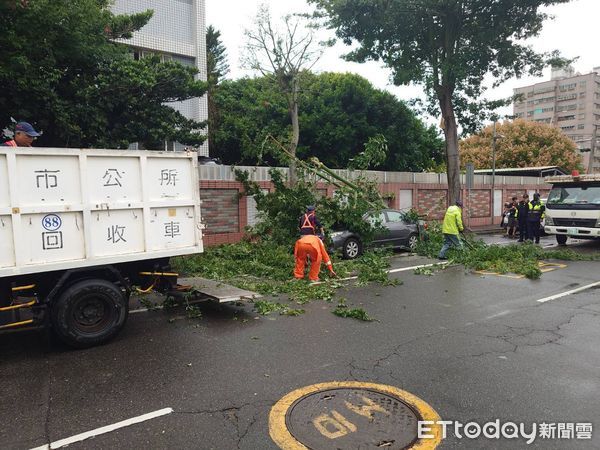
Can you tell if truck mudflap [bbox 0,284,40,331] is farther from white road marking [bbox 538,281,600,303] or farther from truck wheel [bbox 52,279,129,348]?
white road marking [bbox 538,281,600,303]

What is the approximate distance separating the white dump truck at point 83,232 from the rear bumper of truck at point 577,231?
43.9ft

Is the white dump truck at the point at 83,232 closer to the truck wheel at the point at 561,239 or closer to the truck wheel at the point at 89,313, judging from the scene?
the truck wheel at the point at 89,313

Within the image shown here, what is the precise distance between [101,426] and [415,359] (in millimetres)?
3282

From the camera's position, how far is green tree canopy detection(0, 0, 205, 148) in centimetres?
917

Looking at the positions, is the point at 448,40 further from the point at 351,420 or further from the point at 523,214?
the point at 351,420

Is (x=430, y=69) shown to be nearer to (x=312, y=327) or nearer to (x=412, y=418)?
(x=312, y=327)

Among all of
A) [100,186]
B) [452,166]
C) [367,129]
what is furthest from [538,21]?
[100,186]

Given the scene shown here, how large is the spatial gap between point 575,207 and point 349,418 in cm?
1414

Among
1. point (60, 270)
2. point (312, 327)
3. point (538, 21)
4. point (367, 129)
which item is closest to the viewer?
point (60, 270)

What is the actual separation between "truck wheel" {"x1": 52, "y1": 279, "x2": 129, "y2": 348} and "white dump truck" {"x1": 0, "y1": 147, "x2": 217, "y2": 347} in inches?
0.5

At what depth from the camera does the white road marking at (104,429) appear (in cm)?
339

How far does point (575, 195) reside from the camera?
1502cm

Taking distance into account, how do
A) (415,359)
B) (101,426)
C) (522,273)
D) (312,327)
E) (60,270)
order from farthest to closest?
(522,273) → (312,327) → (60,270) → (415,359) → (101,426)

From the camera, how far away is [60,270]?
17.8 feet
